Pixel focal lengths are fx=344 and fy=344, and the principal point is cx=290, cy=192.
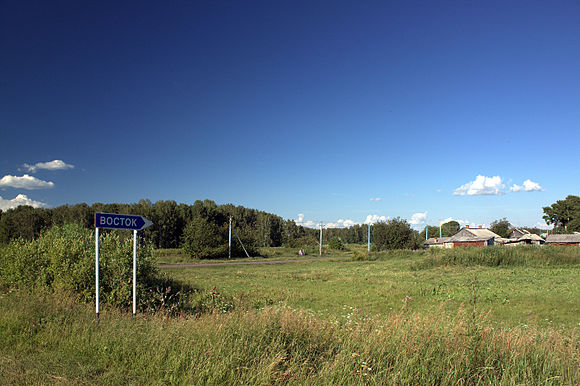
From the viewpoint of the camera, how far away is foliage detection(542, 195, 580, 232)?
9957 cm

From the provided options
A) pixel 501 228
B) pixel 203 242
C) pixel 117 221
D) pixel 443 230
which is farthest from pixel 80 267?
pixel 443 230

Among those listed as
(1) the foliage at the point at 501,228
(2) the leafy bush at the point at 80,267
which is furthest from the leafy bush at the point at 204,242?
(1) the foliage at the point at 501,228

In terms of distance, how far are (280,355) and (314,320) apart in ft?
4.79

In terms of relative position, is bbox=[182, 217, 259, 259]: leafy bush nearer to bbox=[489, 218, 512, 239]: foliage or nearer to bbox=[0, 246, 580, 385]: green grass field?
bbox=[0, 246, 580, 385]: green grass field

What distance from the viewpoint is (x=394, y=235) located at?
198 feet

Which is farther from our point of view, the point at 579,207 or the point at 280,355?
the point at 579,207

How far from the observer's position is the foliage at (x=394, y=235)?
60406 millimetres

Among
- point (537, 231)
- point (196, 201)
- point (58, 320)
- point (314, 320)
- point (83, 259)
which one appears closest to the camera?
point (314, 320)

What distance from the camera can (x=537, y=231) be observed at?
136 meters

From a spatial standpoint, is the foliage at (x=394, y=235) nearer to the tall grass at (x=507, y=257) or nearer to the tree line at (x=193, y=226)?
the tree line at (x=193, y=226)

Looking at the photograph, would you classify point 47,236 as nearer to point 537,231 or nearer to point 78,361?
point 78,361

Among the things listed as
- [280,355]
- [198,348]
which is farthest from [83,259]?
[280,355]

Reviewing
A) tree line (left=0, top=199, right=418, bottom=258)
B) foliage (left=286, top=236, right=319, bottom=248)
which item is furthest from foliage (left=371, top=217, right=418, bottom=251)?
foliage (left=286, top=236, right=319, bottom=248)

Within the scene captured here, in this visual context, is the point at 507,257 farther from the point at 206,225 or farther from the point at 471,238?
the point at 471,238
